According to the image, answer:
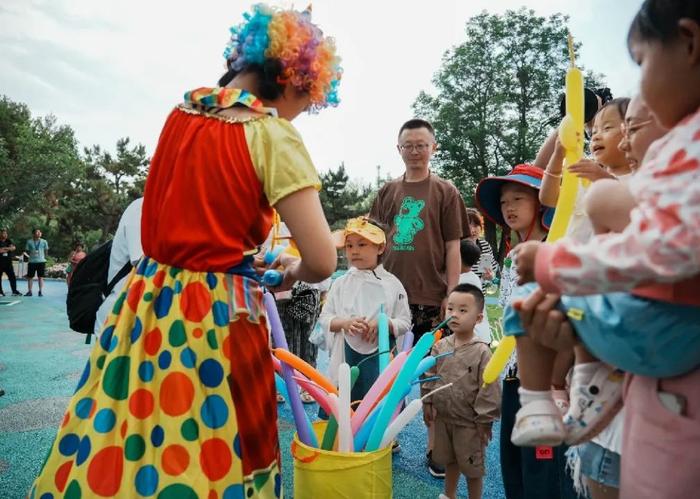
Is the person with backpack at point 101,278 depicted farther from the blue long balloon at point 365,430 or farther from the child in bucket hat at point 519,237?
the child in bucket hat at point 519,237

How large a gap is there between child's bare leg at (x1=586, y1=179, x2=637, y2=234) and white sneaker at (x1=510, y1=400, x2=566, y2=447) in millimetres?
376

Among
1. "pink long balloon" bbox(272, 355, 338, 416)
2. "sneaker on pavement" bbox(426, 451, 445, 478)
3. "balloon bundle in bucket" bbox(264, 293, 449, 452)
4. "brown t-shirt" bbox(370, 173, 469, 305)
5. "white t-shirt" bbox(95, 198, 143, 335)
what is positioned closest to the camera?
"balloon bundle in bucket" bbox(264, 293, 449, 452)

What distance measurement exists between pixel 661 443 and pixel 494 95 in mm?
32393

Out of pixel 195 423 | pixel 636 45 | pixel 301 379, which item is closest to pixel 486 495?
pixel 301 379

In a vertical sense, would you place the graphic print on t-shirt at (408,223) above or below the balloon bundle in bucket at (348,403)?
above

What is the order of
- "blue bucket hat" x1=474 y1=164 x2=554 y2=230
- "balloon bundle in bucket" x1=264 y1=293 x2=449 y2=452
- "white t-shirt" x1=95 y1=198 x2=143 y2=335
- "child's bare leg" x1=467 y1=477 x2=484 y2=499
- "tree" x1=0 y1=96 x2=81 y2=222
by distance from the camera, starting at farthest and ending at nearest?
"tree" x1=0 y1=96 x2=81 y2=222, "child's bare leg" x1=467 y1=477 x2=484 y2=499, "white t-shirt" x1=95 y1=198 x2=143 y2=335, "blue bucket hat" x1=474 y1=164 x2=554 y2=230, "balloon bundle in bucket" x1=264 y1=293 x2=449 y2=452

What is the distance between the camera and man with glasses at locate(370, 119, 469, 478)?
11.5 ft

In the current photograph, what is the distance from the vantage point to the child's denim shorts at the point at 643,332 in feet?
2.75

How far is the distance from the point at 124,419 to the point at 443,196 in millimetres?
2596

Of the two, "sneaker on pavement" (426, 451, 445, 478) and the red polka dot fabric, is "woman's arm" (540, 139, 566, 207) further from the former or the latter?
"sneaker on pavement" (426, 451, 445, 478)

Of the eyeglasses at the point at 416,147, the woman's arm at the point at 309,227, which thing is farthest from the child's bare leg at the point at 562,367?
the eyeglasses at the point at 416,147

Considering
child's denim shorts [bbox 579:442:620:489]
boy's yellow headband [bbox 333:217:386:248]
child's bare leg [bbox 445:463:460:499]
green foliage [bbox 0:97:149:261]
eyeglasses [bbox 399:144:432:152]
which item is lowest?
child's bare leg [bbox 445:463:460:499]

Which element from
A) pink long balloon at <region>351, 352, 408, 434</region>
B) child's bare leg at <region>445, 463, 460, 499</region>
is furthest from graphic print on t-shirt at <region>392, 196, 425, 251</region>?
child's bare leg at <region>445, 463, 460, 499</region>

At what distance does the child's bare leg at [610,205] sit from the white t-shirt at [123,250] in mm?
2037
